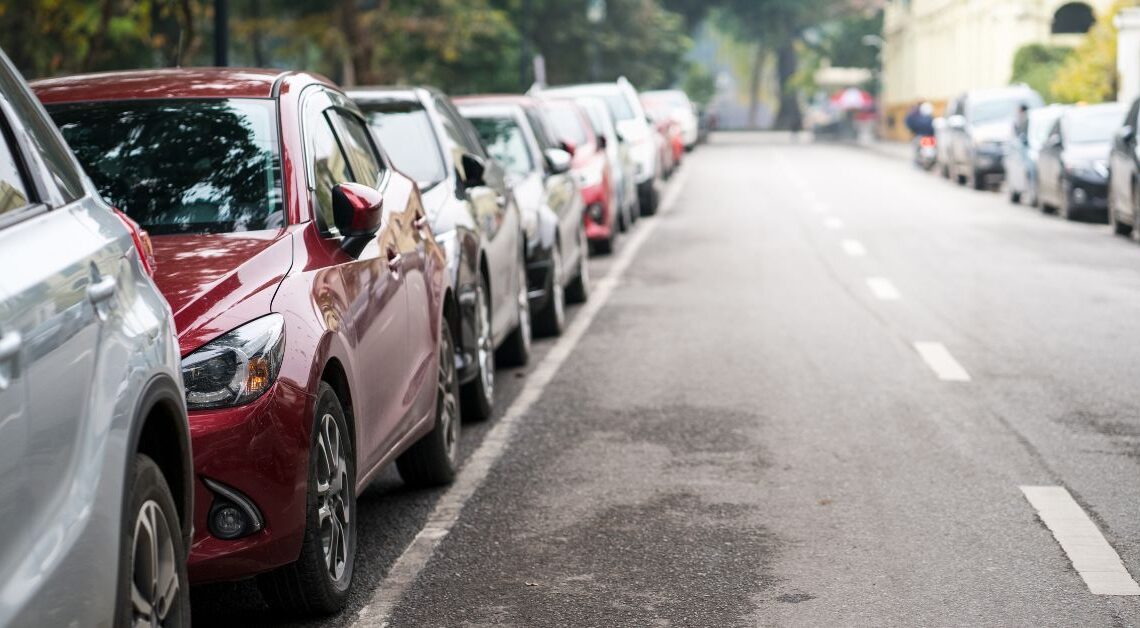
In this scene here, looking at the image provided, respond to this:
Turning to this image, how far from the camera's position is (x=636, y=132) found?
26094 mm

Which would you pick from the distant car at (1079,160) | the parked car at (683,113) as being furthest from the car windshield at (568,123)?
the parked car at (683,113)

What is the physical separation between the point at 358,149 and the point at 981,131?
27224mm

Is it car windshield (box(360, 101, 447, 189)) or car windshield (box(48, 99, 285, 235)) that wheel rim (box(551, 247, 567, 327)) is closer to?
car windshield (box(360, 101, 447, 189))

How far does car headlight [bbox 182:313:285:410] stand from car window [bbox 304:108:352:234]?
102 cm

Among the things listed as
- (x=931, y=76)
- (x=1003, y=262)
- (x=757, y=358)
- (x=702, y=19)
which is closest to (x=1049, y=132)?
(x=1003, y=262)

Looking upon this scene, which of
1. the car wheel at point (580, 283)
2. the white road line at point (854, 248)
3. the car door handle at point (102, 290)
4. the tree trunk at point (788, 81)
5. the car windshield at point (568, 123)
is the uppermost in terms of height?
the car door handle at point (102, 290)

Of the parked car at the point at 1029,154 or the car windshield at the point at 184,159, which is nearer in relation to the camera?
the car windshield at the point at 184,159

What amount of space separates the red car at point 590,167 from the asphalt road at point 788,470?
2.55 m

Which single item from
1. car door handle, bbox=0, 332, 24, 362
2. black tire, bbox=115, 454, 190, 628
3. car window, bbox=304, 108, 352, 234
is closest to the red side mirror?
car window, bbox=304, 108, 352, 234

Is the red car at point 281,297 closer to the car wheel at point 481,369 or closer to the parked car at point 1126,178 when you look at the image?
the car wheel at point 481,369

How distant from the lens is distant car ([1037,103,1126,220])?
908 inches

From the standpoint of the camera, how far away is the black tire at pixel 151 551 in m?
3.46

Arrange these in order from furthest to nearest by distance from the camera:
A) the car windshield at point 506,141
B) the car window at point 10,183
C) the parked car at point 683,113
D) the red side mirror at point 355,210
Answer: the parked car at point 683,113
the car windshield at point 506,141
the red side mirror at point 355,210
the car window at point 10,183

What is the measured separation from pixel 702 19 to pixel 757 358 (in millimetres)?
75463
